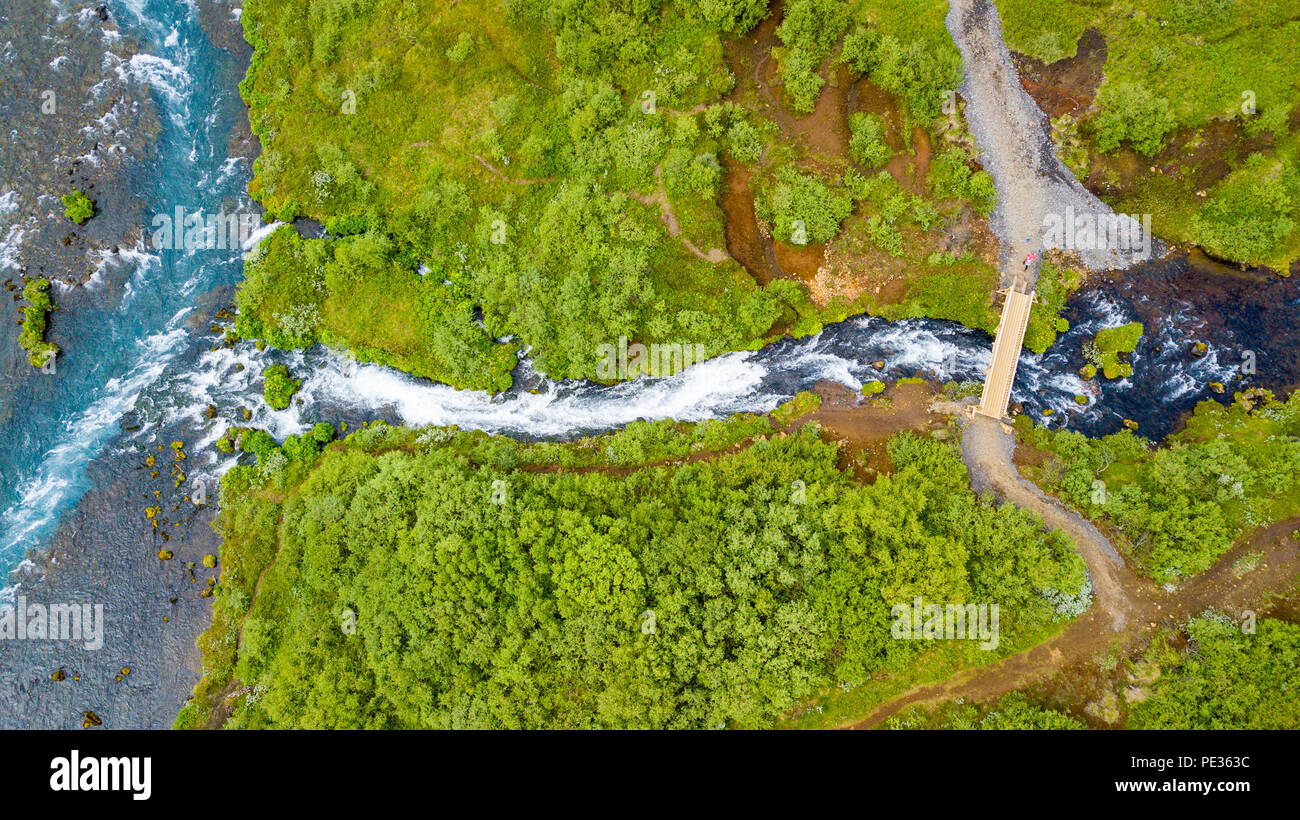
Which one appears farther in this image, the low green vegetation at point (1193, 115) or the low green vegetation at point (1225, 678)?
the low green vegetation at point (1193, 115)

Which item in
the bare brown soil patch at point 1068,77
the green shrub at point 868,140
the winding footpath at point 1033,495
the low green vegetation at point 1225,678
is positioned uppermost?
the bare brown soil patch at point 1068,77

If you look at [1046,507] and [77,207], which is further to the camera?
[77,207]

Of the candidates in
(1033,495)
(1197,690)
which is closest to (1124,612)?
(1197,690)

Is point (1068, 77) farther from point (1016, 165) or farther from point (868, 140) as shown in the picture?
point (868, 140)

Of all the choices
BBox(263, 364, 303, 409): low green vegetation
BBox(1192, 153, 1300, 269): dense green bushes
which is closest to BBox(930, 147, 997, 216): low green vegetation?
BBox(1192, 153, 1300, 269): dense green bushes

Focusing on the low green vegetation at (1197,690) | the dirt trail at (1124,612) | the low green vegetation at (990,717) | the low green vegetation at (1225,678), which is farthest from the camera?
the dirt trail at (1124,612)

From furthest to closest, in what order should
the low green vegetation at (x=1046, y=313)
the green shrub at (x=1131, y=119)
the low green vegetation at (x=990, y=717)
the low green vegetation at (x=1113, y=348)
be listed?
the low green vegetation at (x=1046, y=313), the low green vegetation at (x=1113, y=348), the green shrub at (x=1131, y=119), the low green vegetation at (x=990, y=717)

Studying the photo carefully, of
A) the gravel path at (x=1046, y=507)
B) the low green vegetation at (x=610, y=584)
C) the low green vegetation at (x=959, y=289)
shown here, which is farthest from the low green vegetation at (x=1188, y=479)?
the low green vegetation at (x=959, y=289)

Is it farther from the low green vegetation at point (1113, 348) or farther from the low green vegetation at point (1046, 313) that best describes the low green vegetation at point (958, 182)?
the low green vegetation at point (1113, 348)
